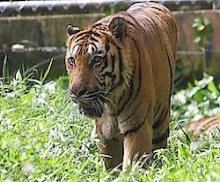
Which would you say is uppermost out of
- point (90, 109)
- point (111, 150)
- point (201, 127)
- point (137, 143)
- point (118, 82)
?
point (118, 82)

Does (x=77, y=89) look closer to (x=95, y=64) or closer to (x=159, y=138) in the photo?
(x=95, y=64)

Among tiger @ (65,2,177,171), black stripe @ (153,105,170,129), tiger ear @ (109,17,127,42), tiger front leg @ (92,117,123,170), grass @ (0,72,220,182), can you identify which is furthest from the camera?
black stripe @ (153,105,170,129)

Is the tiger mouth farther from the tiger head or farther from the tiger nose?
the tiger nose

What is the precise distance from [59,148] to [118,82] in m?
0.52

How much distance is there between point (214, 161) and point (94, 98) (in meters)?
0.77

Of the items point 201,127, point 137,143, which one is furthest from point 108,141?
point 201,127

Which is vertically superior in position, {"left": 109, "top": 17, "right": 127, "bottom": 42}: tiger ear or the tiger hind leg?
{"left": 109, "top": 17, "right": 127, "bottom": 42}: tiger ear

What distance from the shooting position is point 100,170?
198 inches

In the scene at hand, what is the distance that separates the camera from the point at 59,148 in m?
5.39

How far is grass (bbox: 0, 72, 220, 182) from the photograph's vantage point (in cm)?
480

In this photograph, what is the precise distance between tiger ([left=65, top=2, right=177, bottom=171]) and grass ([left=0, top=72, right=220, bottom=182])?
0.17m

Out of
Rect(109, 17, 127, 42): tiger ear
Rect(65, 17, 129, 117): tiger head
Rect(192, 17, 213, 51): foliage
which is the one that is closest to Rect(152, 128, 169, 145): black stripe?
Rect(65, 17, 129, 117): tiger head

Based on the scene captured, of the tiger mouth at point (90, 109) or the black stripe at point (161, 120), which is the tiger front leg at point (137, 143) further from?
the black stripe at point (161, 120)

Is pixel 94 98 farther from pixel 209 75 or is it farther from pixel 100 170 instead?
pixel 209 75
